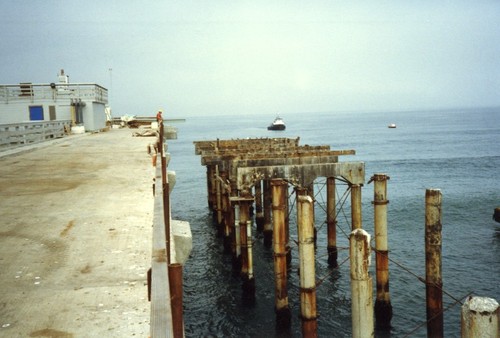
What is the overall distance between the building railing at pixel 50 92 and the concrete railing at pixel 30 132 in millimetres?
2885

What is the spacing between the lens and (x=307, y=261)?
1010 centimetres

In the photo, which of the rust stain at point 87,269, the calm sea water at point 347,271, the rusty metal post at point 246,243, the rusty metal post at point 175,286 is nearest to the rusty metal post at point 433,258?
the calm sea water at point 347,271

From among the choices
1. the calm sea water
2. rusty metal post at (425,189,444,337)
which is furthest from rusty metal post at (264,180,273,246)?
rusty metal post at (425,189,444,337)

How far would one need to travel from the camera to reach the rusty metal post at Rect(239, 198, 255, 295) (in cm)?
1419

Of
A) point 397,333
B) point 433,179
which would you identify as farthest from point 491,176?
point 397,333

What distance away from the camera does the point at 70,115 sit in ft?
109

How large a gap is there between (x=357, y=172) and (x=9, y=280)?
33.2 feet

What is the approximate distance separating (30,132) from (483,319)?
2389cm

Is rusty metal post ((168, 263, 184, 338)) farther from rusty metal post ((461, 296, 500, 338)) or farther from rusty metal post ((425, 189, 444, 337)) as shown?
rusty metal post ((425, 189, 444, 337))

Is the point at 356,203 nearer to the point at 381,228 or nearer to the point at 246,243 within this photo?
the point at 381,228

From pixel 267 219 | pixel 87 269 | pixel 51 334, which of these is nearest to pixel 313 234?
pixel 87 269

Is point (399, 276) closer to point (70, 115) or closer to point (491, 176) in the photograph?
point (70, 115)

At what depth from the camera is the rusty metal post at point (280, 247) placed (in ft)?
36.2

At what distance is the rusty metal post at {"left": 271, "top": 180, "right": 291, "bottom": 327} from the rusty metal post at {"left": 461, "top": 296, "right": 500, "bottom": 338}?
6690 mm
